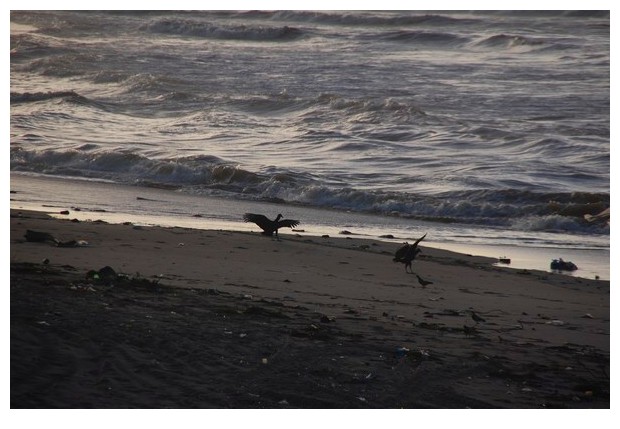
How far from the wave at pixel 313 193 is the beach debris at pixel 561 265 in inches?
63.6

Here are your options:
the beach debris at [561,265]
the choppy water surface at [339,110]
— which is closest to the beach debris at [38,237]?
the beach debris at [561,265]

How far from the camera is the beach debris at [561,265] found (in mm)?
6957

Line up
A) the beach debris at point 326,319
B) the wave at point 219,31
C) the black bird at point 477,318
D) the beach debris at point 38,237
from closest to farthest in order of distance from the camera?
the beach debris at point 326,319 → the black bird at point 477,318 → the beach debris at point 38,237 → the wave at point 219,31

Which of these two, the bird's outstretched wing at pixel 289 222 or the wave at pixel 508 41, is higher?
the wave at pixel 508 41

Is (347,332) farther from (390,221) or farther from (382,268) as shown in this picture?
(390,221)

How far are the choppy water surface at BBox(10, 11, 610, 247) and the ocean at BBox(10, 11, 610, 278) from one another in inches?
1.4

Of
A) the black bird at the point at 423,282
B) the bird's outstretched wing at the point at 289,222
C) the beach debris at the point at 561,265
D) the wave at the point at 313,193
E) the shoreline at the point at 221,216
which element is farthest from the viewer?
the wave at the point at 313,193

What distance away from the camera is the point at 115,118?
42.1 feet

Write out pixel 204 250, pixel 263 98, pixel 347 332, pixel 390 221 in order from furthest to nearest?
pixel 263 98 → pixel 390 221 → pixel 204 250 → pixel 347 332

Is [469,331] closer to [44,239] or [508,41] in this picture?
[44,239]

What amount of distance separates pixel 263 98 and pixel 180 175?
415cm

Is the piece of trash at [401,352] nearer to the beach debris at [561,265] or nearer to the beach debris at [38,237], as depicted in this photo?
→ the beach debris at [38,237]
